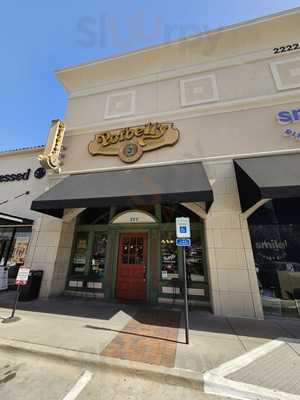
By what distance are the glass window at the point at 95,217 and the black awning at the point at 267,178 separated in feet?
18.5

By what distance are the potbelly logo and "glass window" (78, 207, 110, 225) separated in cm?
253

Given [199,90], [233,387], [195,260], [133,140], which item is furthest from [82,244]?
[199,90]

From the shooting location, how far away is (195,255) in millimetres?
7129

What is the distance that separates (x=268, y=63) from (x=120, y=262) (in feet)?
33.6

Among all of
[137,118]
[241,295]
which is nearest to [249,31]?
[137,118]

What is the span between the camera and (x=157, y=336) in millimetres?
4305

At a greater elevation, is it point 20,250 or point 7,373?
point 20,250

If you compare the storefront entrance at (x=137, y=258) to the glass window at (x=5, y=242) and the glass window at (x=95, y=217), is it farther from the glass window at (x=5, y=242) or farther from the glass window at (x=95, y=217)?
the glass window at (x=5, y=242)

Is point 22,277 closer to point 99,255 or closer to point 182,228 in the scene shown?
point 99,255

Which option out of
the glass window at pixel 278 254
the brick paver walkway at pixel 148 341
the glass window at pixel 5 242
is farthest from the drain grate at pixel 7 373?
the glass window at pixel 5 242

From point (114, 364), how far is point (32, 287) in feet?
17.5

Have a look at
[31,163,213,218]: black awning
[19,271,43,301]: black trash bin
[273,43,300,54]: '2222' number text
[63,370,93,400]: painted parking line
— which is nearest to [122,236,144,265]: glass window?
[31,163,213,218]: black awning

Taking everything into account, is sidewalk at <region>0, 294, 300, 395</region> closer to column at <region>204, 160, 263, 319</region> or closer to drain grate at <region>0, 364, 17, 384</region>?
→ column at <region>204, 160, 263, 319</region>

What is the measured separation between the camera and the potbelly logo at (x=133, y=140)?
768 centimetres
